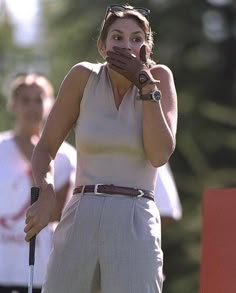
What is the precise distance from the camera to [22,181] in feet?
24.2

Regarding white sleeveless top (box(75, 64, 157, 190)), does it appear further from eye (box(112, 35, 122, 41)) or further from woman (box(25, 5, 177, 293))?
eye (box(112, 35, 122, 41))

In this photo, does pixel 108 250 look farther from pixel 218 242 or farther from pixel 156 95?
pixel 218 242

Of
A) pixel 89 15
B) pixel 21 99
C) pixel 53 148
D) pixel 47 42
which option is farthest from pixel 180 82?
pixel 53 148

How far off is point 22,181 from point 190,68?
48.2 ft

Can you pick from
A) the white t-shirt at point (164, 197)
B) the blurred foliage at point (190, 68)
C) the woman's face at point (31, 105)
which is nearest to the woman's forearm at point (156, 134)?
the white t-shirt at point (164, 197)

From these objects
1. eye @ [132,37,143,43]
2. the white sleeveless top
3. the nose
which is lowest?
the white sleeveless top

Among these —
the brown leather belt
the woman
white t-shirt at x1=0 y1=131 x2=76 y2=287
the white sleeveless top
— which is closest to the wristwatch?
the woman

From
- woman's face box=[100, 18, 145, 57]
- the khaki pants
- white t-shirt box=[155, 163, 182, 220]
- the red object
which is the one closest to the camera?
the khaki pants

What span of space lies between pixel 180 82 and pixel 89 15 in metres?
2.01

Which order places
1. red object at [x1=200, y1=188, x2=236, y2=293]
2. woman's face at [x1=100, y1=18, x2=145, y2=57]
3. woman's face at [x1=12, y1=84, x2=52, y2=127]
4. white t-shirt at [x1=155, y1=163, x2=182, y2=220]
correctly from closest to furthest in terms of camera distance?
woman's face at [x1=100, y1=18, x2=145, y2=57], red object at [x1=200, y1=188, x2=236, y2=293], white t-shirt at [x1=155, y1=163, x2=182, y2=220], woman's face at [x1=12, y1=84, x2=52, y2=127]

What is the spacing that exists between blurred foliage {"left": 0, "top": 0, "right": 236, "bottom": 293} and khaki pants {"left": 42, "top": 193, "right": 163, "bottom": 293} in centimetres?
1445

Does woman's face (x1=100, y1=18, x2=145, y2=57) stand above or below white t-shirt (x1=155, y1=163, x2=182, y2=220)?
above

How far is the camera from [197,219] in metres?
19.2

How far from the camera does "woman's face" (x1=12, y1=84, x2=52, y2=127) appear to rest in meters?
7.48
